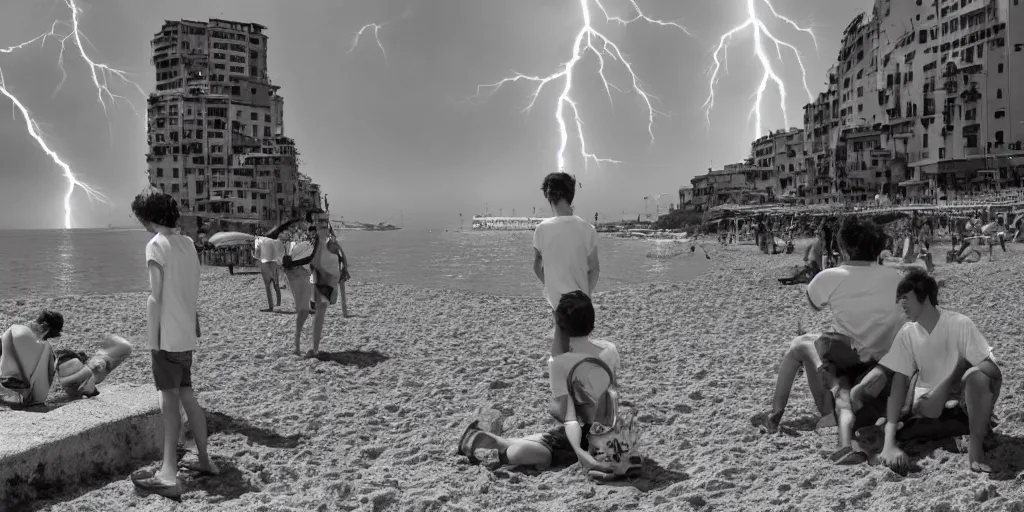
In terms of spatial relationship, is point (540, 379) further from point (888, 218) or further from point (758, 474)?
point (888, 218)

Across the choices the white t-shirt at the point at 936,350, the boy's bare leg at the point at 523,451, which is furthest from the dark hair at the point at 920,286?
the boy's bare leg at the point at 523,451

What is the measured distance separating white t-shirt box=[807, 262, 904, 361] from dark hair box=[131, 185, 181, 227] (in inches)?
169

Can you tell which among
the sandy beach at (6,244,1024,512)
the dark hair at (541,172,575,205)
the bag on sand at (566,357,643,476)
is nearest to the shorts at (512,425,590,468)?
the sandy beach at (6,244,1024,512)

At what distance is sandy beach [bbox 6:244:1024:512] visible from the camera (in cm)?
459

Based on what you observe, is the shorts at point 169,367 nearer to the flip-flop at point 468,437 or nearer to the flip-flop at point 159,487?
the flip-flop at point 159,487

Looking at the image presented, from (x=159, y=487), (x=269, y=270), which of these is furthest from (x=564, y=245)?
(x=269, y=270)

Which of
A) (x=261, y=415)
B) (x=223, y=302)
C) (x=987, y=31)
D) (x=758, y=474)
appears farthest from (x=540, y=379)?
(x=987, y=31)

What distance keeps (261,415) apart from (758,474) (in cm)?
460

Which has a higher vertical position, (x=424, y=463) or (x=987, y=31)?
(x=987, y=31)

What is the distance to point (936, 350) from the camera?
455cm

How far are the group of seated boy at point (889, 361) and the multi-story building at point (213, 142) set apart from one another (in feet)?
335

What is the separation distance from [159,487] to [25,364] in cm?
236

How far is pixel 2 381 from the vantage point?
616 cm

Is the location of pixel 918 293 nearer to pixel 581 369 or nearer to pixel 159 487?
pixel 581 369
